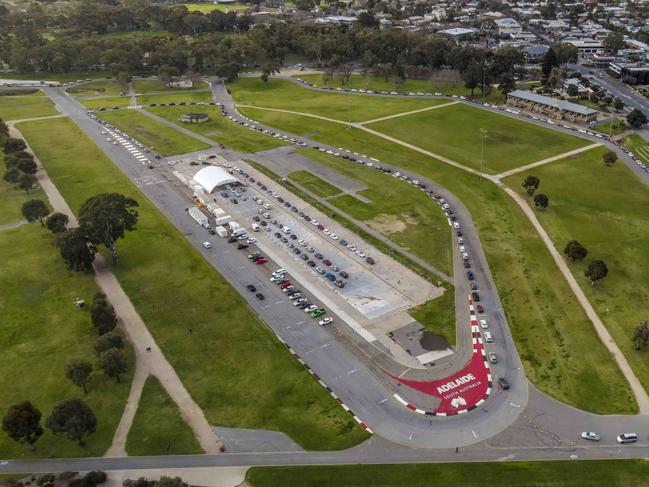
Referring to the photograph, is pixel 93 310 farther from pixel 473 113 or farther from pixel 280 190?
pixel 473 113

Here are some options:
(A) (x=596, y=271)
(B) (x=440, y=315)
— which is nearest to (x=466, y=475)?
(B) (x=440, y=315)

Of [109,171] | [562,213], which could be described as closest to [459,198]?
[562,213]

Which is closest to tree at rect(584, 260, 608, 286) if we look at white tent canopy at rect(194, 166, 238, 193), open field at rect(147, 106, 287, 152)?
white tent canopy at rect(194, 166, 238, 193)

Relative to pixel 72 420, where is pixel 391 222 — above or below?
below

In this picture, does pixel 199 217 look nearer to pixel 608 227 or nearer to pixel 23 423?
pixel 23 423

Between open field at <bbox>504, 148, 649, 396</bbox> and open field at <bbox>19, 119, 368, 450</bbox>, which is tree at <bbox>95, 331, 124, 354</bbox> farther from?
open field at <bbox>504, 148, 649, 396</bbox>
